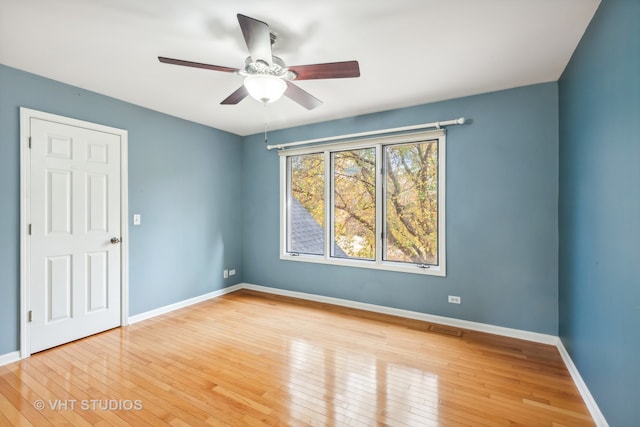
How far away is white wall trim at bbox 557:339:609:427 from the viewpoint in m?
1.70

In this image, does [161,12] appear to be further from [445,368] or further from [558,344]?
[558,344]

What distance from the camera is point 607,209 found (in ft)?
5.42

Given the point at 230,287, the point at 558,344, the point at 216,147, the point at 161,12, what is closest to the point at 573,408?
the point at 558,344

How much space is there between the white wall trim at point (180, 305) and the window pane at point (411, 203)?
2.52 meters

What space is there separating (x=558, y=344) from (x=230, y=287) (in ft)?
13.5

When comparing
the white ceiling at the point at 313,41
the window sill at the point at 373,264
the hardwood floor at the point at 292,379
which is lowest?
the hardwood floor at the point at 292,379

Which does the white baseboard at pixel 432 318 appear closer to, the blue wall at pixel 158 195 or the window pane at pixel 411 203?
the window pane at pixel 411 203

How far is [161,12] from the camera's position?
69.7 inches

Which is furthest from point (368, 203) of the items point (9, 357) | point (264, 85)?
point (9, 357)

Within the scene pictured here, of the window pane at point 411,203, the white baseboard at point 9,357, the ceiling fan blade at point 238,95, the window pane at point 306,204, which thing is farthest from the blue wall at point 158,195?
the window pane at point 411,203

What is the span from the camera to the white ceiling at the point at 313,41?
174 centimetres

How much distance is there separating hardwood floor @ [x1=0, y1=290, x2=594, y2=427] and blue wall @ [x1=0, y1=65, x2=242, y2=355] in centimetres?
61

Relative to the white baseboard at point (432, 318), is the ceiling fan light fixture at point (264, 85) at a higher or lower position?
higher

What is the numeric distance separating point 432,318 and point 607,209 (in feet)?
6.85
